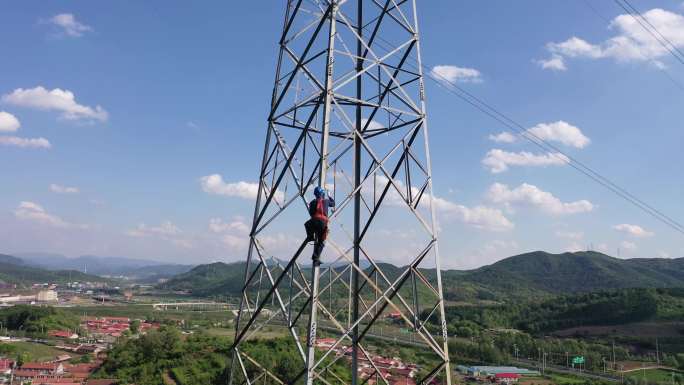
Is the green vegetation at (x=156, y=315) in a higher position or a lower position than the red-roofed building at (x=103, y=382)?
lower

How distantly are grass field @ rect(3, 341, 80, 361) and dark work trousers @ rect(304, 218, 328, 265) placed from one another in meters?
68.4

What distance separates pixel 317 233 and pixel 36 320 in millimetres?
101580

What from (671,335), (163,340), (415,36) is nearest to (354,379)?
(415,36)

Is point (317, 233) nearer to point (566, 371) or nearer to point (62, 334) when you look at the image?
point (566, 371)

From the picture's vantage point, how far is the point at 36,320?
91.1 metres

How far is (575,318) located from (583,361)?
143ft

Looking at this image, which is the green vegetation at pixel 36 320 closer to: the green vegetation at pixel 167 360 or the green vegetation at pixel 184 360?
the green vegetation at pixel 184 360

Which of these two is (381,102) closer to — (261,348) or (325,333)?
(261,348)

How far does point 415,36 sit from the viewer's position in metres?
11.0

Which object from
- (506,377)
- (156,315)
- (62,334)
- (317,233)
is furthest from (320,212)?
(156,315)

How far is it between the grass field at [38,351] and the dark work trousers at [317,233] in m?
68.4

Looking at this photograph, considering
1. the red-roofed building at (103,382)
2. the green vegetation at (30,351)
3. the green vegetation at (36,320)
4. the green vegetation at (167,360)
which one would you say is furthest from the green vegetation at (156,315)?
the red-roofed building at (103,382)

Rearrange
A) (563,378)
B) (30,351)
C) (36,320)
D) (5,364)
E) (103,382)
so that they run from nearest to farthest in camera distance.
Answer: (103,382), (5,364), (563,378), (30,351), (36,320)

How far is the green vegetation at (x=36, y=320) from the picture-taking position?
8858 centimetres
